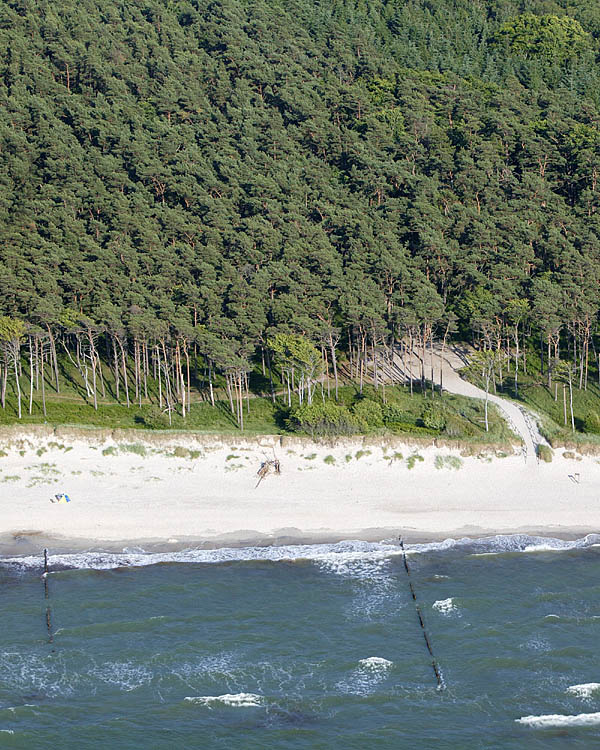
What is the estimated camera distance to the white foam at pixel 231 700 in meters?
39.7

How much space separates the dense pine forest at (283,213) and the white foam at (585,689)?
31.6 metres

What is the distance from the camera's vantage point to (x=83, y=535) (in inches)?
2207

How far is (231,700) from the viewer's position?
3997 centimetres

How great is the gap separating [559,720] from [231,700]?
14.5 metres

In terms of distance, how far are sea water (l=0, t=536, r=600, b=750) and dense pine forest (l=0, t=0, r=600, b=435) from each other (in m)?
19.5

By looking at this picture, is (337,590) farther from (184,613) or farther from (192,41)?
(192,41)

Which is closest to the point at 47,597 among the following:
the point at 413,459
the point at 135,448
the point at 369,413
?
the point at 135,448

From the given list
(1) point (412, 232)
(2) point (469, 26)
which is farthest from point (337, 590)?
(2) point (469, 26)

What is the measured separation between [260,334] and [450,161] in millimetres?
47524

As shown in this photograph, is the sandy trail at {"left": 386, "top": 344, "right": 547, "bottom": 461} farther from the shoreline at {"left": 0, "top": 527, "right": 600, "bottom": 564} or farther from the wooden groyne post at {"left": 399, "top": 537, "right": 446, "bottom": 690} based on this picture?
the wooden groyne post at {"left": 399, "top": 537, "right": 446, "bottom": 690}

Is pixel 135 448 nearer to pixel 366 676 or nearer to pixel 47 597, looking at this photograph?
pixel 47 597

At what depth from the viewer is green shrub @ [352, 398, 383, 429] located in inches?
2867

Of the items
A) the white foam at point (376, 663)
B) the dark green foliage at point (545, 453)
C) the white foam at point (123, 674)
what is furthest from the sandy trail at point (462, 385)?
the white foam at point (123, 674)

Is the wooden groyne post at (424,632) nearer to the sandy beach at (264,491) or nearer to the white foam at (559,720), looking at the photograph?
the sandy beach at (264,491)
